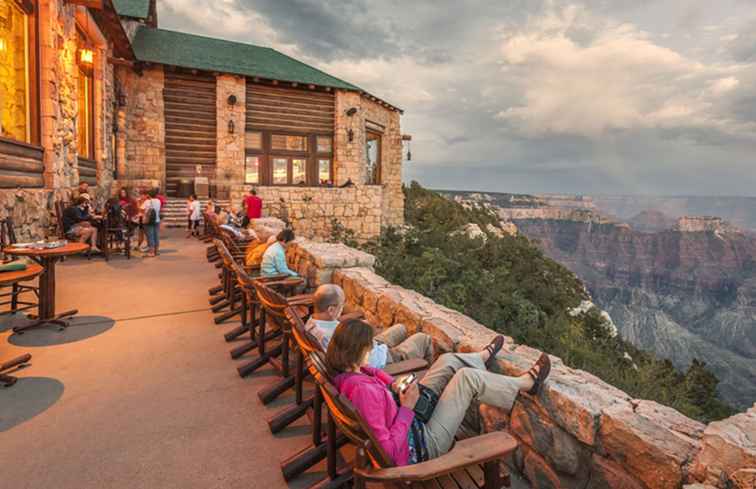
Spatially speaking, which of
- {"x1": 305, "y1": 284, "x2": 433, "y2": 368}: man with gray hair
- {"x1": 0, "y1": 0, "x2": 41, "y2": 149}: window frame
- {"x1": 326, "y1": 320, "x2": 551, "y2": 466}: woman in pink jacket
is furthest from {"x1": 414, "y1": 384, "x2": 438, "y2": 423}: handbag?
{"x1": 0, "y1": 0, "x2": 41, "y2": 149}: window frame

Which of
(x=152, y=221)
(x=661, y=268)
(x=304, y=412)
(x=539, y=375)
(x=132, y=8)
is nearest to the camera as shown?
(x=539, y=375)

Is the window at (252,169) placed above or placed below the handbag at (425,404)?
above

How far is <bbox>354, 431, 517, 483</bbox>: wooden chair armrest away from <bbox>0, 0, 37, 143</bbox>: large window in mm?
8546

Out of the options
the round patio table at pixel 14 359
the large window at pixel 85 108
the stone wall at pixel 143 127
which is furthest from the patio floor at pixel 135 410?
the stone wall at pixel 143 127

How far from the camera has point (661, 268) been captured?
229 ft

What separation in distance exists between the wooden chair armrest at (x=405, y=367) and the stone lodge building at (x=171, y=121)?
24.0ft

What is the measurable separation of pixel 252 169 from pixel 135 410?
15.4m

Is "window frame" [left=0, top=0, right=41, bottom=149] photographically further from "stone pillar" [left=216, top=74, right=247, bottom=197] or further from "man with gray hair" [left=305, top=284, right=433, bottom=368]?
"stone pillar" [left=216, top=74, right=247, bottom=197]

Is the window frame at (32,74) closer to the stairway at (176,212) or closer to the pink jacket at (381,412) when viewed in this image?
the stairway at (176,212)

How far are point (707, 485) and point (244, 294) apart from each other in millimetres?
4165

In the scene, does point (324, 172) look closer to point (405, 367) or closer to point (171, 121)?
point (171, 121)

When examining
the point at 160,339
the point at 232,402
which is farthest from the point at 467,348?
the point at 160,339

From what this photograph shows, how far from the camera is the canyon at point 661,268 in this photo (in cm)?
4853

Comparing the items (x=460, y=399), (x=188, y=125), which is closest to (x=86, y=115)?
(x=188, y=125)
